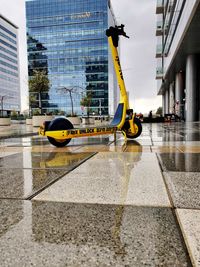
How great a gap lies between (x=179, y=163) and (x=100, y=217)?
261 cm

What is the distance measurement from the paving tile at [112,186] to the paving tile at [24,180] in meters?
0.16

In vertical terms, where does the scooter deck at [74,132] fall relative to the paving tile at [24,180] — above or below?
above

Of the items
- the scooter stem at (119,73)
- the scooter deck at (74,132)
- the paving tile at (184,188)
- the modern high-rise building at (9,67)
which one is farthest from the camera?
the modern high-rise building at (9,67)

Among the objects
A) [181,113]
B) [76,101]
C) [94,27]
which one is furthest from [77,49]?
[181,113]

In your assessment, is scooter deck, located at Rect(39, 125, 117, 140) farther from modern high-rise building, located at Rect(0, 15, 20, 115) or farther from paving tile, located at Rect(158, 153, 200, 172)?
modern high-rise building, located at Rect(0, 15, 20, 115)

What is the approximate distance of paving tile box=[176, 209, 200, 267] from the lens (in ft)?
4.81

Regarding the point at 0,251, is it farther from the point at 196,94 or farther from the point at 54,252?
the point at 196,94

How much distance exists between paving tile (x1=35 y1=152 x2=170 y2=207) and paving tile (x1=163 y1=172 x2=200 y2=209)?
0.10 meters

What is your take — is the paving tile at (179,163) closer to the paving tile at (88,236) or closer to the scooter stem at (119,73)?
the paving tile at (88,236)

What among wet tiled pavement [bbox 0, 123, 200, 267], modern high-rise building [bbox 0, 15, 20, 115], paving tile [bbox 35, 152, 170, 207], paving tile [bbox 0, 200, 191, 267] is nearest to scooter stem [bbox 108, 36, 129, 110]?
paving tile [bbox 35, 152, 170, 207]

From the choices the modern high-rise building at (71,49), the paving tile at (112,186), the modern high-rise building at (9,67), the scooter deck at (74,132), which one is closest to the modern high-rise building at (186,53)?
the scooter deck at (74,132)

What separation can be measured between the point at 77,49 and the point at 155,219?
5044 inches

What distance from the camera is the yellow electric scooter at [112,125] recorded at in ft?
21.4

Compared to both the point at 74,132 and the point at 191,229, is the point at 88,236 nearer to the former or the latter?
the point at 191,229
